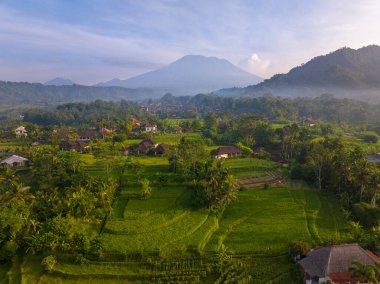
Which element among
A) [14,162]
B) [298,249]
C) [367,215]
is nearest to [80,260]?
[298,249]

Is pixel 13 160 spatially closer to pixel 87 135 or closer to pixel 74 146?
pixel 74 146

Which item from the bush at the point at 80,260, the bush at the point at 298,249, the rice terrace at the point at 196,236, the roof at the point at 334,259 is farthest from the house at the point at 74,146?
the roof at the point at 334,259

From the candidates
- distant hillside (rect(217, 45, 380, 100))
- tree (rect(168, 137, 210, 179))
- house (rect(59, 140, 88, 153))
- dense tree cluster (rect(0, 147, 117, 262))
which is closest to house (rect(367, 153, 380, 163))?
tree (rect(168, 137, 210, 179))

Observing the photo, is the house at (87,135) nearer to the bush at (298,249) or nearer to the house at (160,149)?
the house at (160,149)

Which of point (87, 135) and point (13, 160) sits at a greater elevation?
point (87, 135)

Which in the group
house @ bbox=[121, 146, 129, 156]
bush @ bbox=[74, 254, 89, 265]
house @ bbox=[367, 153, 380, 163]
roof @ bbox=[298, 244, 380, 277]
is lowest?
bush @ bbox=[74, 254, 89, 265]

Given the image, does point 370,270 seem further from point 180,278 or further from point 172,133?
point 172,133

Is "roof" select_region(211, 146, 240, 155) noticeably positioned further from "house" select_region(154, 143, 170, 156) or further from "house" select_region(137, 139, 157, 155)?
"house" select_region(137, 139, 157, 155)
